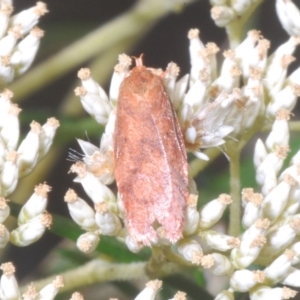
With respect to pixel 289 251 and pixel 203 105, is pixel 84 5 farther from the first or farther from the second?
pixel 289 251

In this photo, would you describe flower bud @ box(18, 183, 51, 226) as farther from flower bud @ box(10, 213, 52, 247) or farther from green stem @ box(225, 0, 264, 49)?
green stem @ box(225, 0, 264, 49)

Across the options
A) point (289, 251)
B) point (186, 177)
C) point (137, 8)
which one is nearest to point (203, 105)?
point (186, 177)

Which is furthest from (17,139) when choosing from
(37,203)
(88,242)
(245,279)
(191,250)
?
(245,279)

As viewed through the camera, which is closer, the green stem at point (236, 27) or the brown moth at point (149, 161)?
the brown moth at point (149, 161)

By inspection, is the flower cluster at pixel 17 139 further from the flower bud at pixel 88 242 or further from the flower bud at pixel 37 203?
the flower bud at pixel 88 242

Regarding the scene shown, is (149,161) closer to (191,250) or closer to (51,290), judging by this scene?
(191,250)

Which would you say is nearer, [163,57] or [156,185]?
[156,185]

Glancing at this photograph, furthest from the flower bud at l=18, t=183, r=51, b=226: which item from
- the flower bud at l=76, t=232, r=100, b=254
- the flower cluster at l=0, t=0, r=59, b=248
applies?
the flower bud at l=76, t=232, r=100, b=254

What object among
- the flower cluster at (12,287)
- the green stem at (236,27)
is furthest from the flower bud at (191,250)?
the green stem at (236,27)
